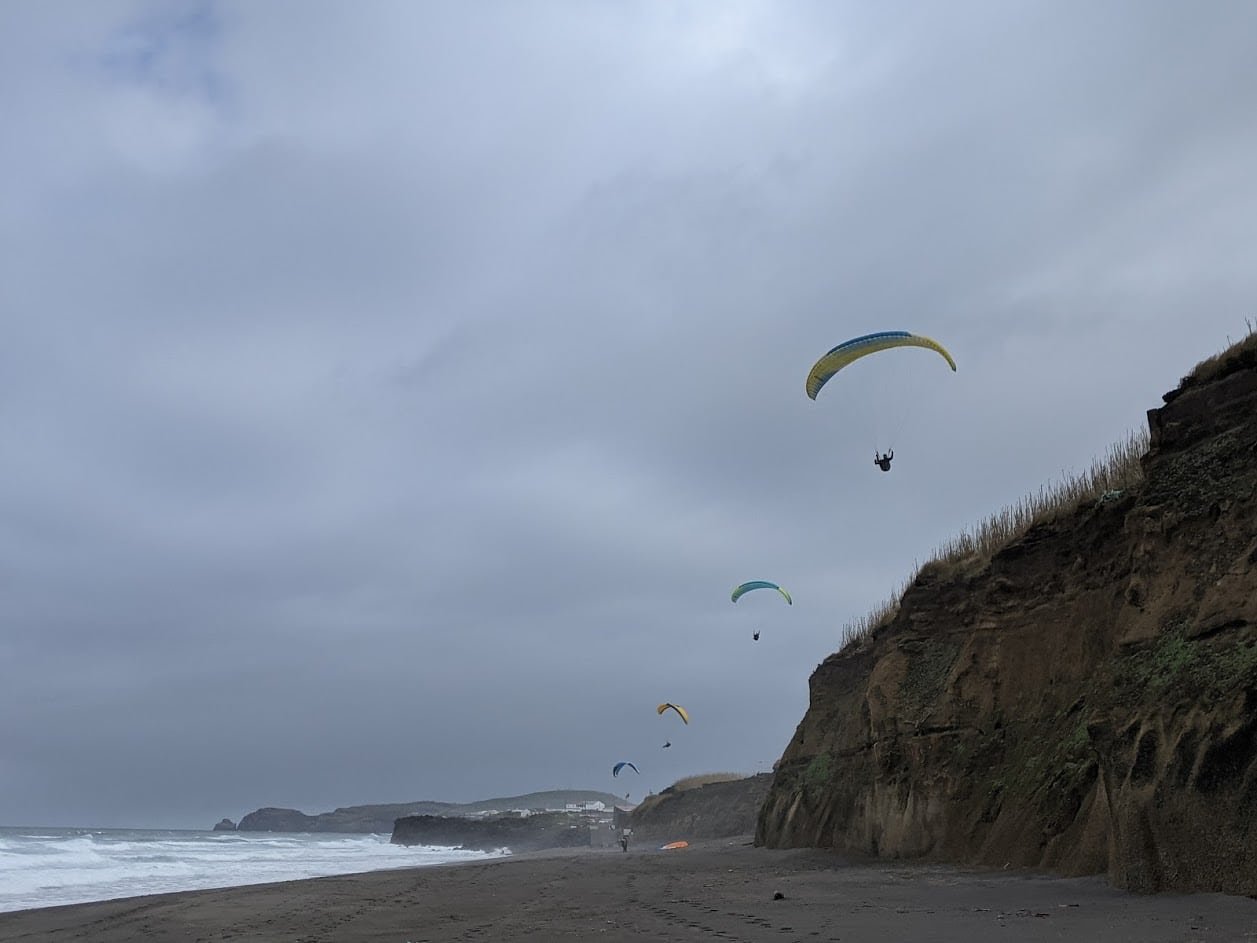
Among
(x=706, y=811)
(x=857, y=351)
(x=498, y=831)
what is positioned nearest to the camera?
(x=857, y=351)

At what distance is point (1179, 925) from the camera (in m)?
7.08

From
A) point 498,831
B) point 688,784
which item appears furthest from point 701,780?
point 498,831

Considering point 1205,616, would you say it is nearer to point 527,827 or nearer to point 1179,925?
point 1179,925

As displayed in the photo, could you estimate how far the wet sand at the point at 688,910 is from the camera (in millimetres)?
7914

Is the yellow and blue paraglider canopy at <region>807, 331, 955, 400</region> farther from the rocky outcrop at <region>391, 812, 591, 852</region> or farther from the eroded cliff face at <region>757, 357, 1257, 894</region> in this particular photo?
the rocky outcrop at <region>391, 812, 591, 852</region>

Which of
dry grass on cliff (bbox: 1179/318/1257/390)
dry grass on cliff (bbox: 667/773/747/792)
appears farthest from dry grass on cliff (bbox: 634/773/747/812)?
dry grass on cliff (bbox: 1179/318/1257/390)

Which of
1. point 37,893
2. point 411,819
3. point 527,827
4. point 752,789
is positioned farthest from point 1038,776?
point 411,819

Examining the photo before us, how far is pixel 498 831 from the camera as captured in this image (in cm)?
9494

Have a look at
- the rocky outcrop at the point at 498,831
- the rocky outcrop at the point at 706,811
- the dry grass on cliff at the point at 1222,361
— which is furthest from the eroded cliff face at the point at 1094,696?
the rocky outcrop at the point at 498,831

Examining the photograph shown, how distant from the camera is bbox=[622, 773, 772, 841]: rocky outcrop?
53438mm

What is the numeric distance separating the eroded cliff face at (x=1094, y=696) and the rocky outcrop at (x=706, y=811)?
29.3m

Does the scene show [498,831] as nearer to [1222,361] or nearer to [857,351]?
[857,351]

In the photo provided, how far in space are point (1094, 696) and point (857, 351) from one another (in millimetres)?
9787

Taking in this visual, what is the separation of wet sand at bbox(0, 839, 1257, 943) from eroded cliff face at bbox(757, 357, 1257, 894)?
0.73 meters
